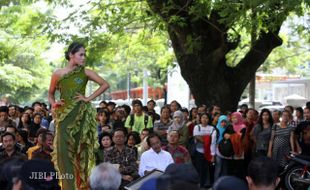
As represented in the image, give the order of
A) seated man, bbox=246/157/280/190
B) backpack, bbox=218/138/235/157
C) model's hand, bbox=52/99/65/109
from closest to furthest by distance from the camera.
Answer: seated man, bbox=246/157/280/190 → model's hand, bbox=52/99/65/109 → backpack, bbox=218/138/235/157

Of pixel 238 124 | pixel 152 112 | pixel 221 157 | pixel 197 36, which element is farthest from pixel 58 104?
pixel 197 36

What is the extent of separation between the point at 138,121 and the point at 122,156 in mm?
3442

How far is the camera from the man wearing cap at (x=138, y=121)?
12.8 meters

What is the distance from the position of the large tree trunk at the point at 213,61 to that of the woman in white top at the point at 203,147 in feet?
9.08

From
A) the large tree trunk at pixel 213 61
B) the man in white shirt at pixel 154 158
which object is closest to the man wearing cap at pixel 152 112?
the large tree trunk at pixel 213 61

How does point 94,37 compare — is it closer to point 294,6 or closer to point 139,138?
point 139,138

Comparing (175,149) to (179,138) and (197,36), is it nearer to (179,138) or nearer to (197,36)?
(179,138)

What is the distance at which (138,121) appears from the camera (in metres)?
12.8

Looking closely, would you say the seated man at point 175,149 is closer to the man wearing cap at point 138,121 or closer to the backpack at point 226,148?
the backpack at point 226,148

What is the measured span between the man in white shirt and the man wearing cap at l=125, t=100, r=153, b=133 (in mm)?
3176

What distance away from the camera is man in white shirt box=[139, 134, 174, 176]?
9.29 metres

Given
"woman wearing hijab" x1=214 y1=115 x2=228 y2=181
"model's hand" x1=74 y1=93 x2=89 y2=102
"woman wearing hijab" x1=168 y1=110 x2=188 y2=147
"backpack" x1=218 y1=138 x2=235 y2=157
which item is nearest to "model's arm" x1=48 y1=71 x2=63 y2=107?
"model's hand" x1=74 y1=93 x2=89 y2=102

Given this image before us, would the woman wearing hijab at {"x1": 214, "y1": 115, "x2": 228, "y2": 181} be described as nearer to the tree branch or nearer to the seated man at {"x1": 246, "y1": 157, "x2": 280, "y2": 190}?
the tree branch

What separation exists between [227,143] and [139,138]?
204 cm
